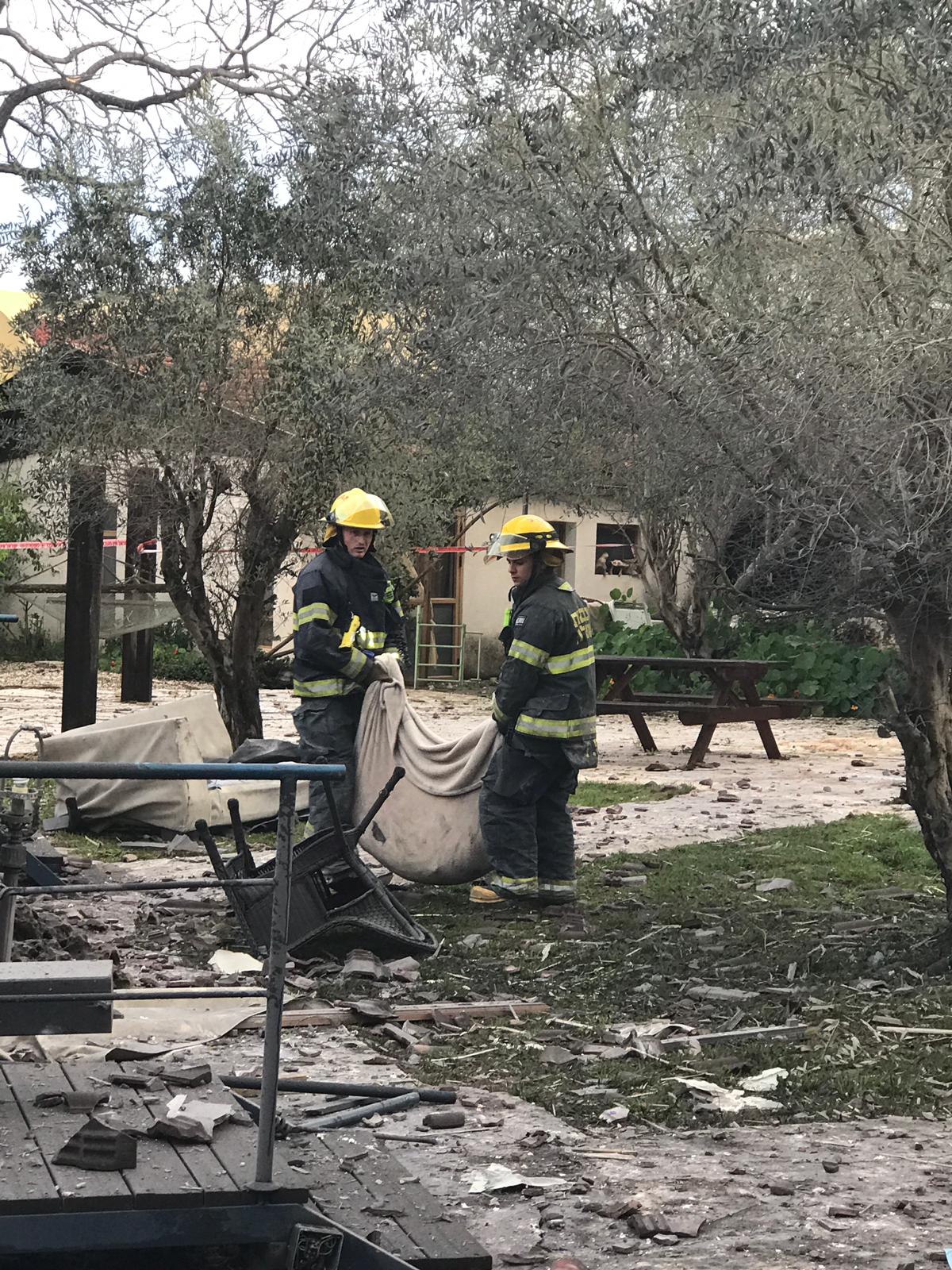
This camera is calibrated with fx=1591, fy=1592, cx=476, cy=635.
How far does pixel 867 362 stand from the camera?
20.3 ft

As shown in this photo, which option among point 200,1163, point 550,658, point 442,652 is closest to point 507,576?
point 442,652

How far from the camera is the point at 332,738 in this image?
884 centimetres

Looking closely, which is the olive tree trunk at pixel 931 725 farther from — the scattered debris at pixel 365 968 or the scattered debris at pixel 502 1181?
the scattered debris at pixel 502 1181

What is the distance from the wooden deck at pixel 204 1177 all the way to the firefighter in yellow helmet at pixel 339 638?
4.51 metres

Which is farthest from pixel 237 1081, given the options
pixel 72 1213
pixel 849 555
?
pixel 849 555

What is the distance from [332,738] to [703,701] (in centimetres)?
710

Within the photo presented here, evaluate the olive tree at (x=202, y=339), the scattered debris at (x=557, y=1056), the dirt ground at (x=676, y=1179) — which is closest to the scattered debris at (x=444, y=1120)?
the dirt ground at (x=676, y=1179)

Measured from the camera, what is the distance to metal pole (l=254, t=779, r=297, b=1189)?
347 cm

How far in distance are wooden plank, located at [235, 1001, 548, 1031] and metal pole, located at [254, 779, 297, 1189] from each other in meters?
2.47

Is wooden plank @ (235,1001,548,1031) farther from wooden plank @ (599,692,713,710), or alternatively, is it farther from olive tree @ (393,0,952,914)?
wooden plank @ (599,692,713,710)

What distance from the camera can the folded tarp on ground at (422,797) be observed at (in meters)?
8.55

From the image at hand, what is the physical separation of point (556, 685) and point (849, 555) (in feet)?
7.84

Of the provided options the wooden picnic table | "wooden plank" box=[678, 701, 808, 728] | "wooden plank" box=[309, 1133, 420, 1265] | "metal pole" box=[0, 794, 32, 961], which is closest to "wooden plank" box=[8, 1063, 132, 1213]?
"wooden plank" box=[309, 1133, 420, 1265]

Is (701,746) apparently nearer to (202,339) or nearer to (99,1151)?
(202,339)
